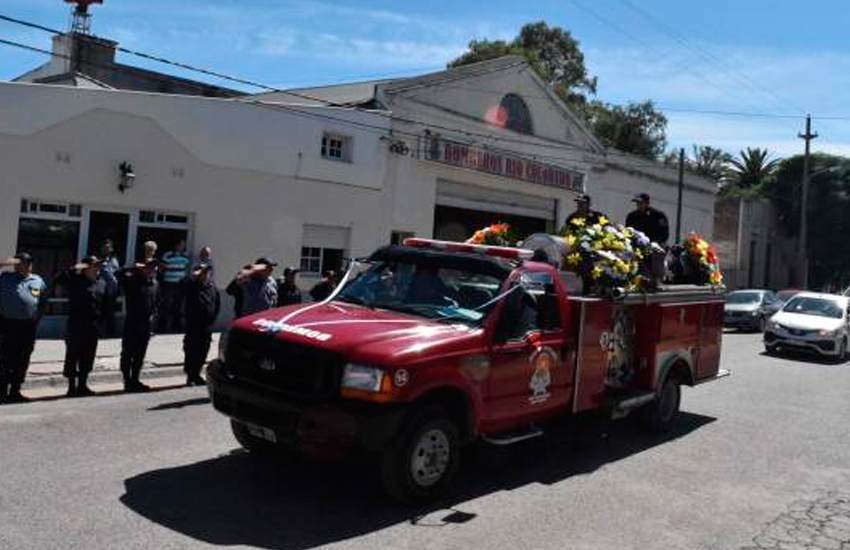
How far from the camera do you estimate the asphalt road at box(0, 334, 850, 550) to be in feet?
17.5

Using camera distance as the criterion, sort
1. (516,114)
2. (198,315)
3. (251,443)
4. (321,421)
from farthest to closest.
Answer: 1. (516,114)
2. (198,315)
3. (251,443)
4. (321,421)

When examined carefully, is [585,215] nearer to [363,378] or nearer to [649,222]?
[649,222]

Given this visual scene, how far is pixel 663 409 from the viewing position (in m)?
9.33

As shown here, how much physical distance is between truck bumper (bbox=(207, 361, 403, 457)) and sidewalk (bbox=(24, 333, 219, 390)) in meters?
5.39

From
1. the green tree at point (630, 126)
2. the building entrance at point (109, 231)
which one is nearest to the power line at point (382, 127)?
the building entrance at point (109, 231)

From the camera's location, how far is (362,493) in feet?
20.6

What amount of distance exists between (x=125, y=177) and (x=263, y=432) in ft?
34.5

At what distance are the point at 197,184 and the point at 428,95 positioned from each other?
8050 millimetres

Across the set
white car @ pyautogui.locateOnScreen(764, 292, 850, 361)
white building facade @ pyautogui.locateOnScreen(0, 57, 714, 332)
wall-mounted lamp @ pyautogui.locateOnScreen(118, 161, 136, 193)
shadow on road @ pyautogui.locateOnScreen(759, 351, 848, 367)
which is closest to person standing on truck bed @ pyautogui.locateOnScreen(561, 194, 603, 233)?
wall-mounted lamp @ pyautogui.locateOnScreen(118, 161, 136, 193)

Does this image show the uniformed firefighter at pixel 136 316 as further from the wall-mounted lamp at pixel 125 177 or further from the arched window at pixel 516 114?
the arched window at pixel 516 114

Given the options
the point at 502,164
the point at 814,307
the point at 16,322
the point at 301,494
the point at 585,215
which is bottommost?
the point at 301,494

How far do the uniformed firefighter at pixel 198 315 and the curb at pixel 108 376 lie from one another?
91 cm

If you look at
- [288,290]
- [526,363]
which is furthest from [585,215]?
[288,290]

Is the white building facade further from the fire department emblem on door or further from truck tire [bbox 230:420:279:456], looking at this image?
the fire department emblem on door
